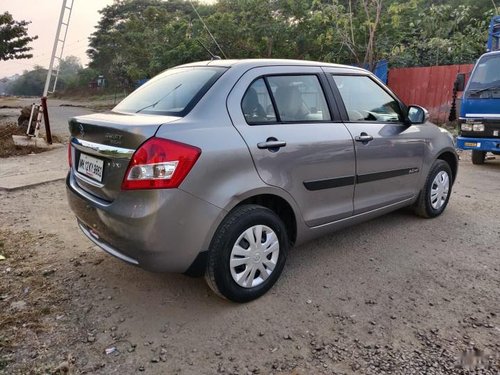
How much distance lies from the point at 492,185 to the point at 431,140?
2661mm

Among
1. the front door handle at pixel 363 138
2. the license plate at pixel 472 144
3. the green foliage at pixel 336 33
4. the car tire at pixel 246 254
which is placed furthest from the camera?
the green foliage at pixel 336 33

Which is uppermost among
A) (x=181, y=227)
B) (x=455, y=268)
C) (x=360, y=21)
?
(x=360, y=21)

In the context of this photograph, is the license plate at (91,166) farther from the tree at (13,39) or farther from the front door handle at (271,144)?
the tree at (13,39)

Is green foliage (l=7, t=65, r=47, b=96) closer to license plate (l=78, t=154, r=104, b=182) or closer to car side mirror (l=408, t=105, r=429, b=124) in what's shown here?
license plate (l=78, t=154, r=104, b=182)

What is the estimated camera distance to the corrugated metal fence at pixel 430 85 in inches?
488

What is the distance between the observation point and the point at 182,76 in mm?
3203

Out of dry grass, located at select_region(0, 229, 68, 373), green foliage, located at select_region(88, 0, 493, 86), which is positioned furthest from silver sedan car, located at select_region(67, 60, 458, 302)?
green foliage, located at select_region(88, 0, 493, 86)

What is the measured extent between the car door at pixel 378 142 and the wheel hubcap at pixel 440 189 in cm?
40

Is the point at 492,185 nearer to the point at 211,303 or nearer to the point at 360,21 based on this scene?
the point at 211,303

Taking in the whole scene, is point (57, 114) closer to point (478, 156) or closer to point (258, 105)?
point (478, 156)

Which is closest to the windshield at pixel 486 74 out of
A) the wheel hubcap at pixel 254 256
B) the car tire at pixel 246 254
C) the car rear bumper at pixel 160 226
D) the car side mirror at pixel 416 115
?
the car side mirror at pixel 416 115

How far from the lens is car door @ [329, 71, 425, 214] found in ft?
11.5

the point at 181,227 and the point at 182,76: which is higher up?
the point at 182,76

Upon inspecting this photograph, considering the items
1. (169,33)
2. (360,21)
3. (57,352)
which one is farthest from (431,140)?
(169,33)
